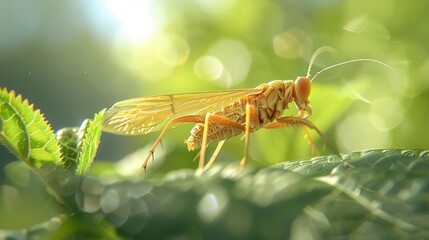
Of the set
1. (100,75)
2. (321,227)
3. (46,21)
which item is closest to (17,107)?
(321,227)

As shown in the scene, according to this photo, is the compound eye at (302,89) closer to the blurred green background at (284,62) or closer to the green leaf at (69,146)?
the blurred green background at (284,62)

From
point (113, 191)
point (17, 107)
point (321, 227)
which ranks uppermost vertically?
point (17, 107)

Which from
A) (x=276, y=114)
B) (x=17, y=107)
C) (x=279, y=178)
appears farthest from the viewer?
(x=276, y=114)

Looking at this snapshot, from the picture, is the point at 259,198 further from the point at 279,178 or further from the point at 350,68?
the point at 350,68

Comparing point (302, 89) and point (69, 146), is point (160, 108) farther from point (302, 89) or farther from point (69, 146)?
point (69, 146)

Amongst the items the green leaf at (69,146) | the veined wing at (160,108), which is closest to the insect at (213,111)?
the veined wing at (160,108)

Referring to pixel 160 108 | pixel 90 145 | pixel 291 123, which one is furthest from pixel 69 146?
pixel 291 123

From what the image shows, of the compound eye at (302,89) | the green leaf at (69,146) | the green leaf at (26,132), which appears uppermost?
the green leaf at (26,132)

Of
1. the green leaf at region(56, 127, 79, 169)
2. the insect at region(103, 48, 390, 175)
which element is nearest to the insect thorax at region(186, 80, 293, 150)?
the insect at region(103, 48, 390, 175)
